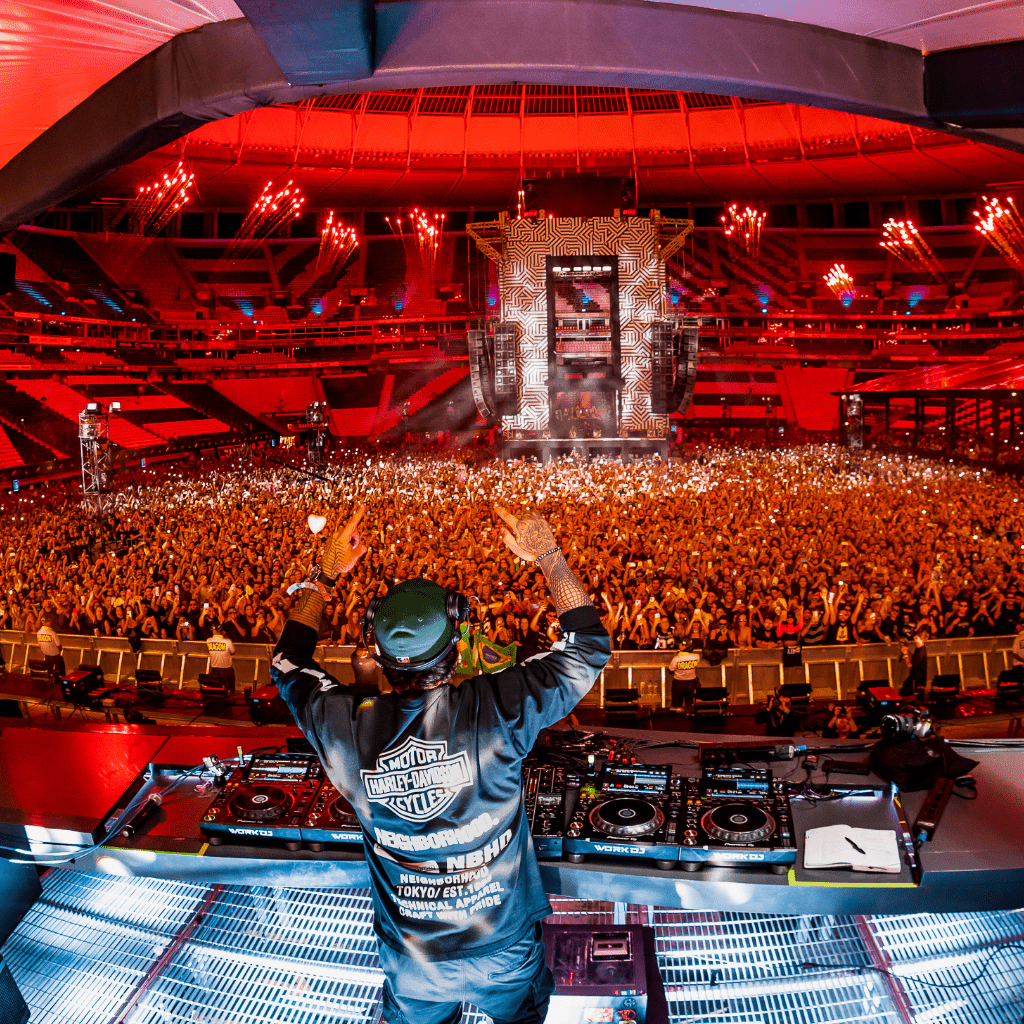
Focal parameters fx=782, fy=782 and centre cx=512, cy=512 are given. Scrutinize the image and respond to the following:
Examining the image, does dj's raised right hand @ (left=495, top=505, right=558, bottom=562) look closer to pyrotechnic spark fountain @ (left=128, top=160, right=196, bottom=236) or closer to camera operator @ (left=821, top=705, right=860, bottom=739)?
camera operator @ (left=821, top=705, right=860, bottom=739)

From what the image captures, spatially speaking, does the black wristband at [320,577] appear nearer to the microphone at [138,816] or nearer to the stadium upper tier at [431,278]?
the microphone at [138,816]

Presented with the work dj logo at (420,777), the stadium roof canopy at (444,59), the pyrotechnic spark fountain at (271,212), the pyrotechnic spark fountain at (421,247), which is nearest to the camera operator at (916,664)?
the stadium roof canopy at (444,59)

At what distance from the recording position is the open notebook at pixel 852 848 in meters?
2.46

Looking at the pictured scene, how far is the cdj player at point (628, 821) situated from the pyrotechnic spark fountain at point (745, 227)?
4190 centimetres

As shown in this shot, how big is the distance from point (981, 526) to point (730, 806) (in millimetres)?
11412

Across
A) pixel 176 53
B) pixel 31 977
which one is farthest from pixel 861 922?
pixel 176 53

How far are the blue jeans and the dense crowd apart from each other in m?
2.47

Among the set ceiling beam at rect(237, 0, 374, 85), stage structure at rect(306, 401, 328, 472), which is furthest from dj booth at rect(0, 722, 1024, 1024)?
stage structure at rect(306, 401, 328, 472)

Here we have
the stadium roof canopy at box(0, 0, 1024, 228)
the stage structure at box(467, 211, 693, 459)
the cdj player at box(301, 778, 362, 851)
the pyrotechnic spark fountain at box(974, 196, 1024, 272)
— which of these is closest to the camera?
the stadium roof canopy at box(0, 0, 1024, 228)

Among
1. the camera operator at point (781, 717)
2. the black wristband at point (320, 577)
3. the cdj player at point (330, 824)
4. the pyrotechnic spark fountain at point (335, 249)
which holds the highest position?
the pyrotechnic spark fountain at point (335, 249)

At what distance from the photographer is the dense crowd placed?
27.3 ft

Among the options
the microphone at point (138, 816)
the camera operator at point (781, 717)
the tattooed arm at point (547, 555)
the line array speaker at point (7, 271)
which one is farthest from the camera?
the camera operator at point (781, 717)

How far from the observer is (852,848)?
252cm

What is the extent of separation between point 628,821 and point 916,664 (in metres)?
5.63
